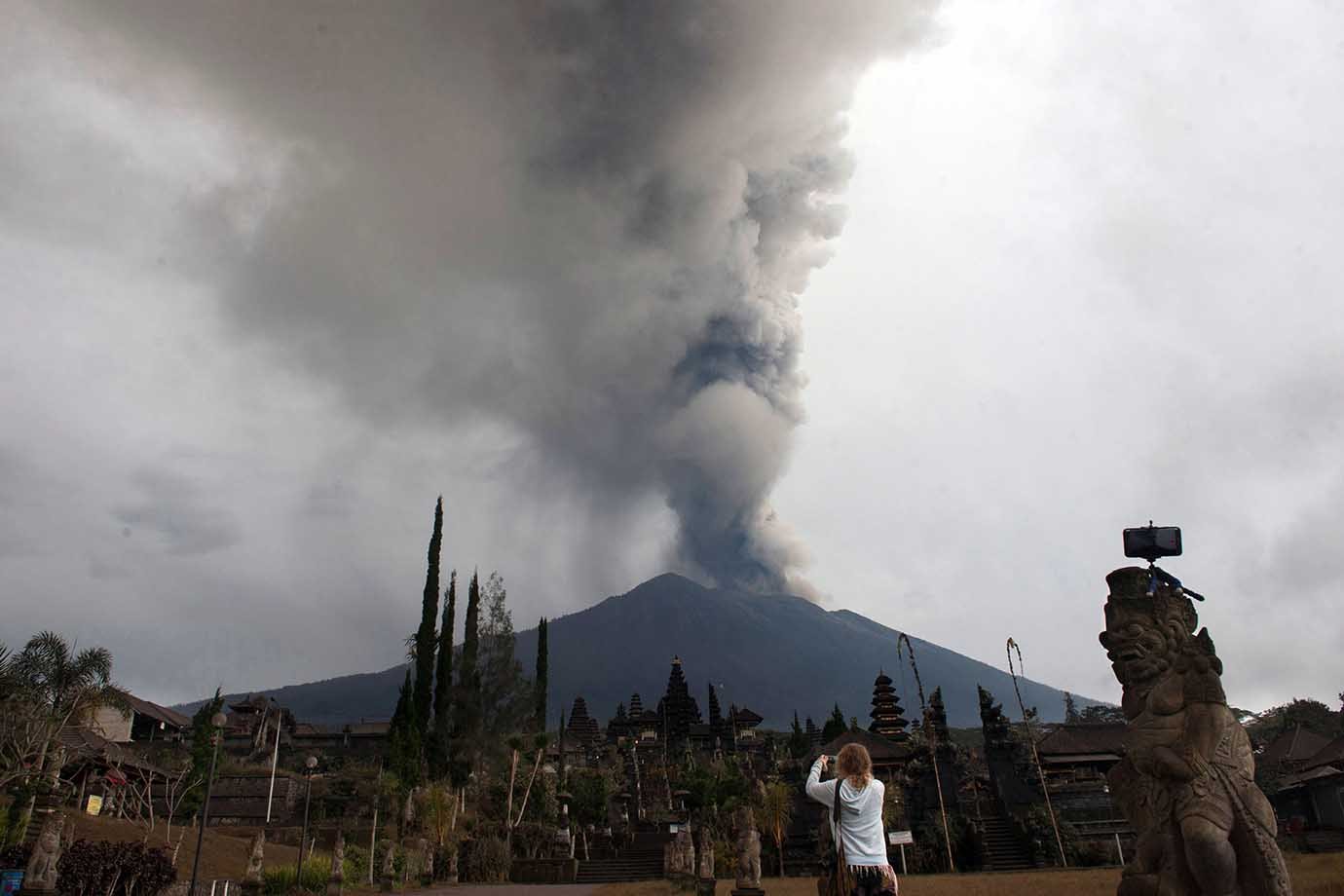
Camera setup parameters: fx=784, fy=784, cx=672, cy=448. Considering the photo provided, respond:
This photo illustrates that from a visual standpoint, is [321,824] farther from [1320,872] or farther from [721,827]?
[1320,872]

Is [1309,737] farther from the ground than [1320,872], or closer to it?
farther from the ground

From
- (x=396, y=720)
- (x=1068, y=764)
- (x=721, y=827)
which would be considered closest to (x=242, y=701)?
(x=396, y=720)

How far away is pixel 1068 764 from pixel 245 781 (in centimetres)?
3758

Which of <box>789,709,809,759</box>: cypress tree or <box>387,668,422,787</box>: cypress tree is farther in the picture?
<box>789,709,809,759</box>: cypress tree

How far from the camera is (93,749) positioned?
102 feet

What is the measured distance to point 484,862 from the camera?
92.7 ft

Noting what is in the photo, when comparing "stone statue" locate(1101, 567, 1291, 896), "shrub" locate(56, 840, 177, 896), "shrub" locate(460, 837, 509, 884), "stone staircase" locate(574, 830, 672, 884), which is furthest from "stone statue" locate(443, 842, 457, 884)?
"stone statue" locate(1101, 567, 1291, 896)

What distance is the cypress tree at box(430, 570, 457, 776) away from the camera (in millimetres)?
40531

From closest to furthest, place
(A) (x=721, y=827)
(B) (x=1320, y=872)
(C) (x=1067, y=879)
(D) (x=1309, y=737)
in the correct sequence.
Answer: (B) (x=1320, y=872) → (C) (x=1067, y=879) → (A) (x=721, y=827) → (D) (x=1309, y=737)

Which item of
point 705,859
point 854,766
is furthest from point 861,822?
point 705,859

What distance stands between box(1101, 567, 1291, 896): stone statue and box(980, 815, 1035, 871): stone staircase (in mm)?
23718

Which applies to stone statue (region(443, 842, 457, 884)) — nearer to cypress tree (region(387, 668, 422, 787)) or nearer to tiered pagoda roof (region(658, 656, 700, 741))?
cypress tree (region(387, 668, 422, 787))

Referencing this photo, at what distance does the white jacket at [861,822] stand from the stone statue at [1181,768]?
383 cm

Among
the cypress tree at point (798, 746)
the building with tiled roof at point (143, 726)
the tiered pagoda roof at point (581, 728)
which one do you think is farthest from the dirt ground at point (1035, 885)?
the tiered pagoda roof at point (581, 728)
